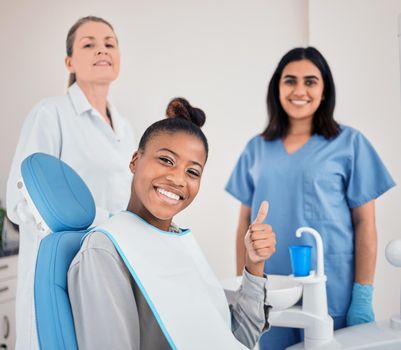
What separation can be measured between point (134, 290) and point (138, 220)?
13 cm

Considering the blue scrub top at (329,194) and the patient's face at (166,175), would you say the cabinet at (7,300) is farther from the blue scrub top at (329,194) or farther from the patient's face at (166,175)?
the patient's face at (166,175)

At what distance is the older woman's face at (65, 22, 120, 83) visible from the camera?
67.2 inches

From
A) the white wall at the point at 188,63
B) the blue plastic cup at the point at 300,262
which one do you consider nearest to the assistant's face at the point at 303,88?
the blue plastic cup at the point at 300,262

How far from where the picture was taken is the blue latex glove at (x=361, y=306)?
5.18 feet

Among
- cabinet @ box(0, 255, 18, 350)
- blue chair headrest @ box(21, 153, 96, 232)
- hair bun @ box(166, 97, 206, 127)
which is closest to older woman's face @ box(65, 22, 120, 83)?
hair bun @ box(166, 97, 206, 127)

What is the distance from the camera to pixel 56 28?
2.60 m

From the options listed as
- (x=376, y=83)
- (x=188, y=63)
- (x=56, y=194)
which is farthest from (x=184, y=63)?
(x=56, y=194)

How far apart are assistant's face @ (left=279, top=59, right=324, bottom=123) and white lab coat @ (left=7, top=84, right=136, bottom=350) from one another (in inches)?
23.2

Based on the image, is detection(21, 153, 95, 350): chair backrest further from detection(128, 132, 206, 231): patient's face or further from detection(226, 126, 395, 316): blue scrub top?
detection(226, 126, 395, 316): blue scrub top

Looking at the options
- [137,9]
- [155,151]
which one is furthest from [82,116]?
[137,9]

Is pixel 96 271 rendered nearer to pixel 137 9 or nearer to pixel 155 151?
pixel 155 151

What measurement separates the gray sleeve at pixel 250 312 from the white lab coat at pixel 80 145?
570mm

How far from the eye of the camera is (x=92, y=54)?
1.70 metres

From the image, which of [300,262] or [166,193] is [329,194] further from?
[166,193]
